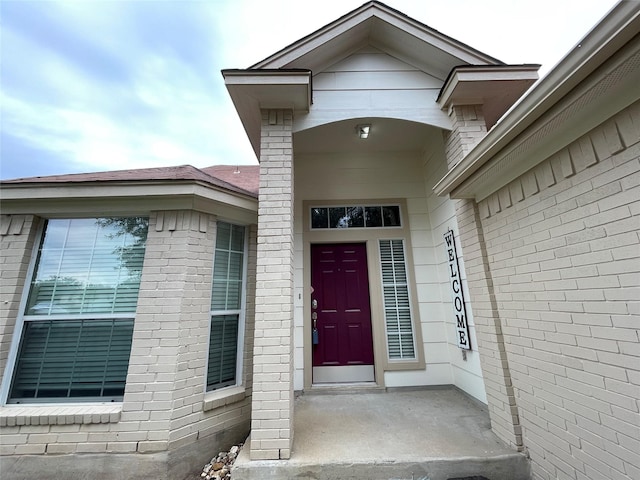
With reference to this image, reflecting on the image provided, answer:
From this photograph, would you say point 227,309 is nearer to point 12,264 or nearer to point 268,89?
point 12,264

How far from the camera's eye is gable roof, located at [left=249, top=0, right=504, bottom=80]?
2.76m

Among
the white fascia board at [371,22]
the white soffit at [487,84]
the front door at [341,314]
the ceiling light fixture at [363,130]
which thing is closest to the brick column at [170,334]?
the front door at [341,314]

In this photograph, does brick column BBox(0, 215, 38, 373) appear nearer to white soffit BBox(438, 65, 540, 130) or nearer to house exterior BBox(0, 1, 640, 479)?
house exterior BBox(0, 1, 640, 479)

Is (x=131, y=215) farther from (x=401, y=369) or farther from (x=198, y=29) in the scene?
(x=198, y=29)

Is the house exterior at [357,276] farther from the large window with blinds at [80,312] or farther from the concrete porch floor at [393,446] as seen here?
the concrete porch floor at [393,446]

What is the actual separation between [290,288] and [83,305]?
2.08 m

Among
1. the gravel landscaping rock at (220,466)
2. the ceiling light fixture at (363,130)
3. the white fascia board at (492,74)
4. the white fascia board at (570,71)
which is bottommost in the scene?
the gravel landscaping rock at (220,466)

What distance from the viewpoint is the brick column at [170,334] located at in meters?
2.15

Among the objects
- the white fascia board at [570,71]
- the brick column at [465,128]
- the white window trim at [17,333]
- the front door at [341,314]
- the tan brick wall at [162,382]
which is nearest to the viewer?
the white fascia board at [570,71]

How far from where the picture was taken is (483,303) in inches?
91.7

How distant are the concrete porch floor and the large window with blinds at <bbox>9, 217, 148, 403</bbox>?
5.21 feet

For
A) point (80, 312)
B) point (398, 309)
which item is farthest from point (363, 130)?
point (80, 312)

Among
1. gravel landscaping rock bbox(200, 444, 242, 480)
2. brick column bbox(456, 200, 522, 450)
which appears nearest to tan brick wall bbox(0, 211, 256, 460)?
gravel landscaping rock bbox(200, 444, 242, 480)

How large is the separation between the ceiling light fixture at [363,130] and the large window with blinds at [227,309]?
197 cm
